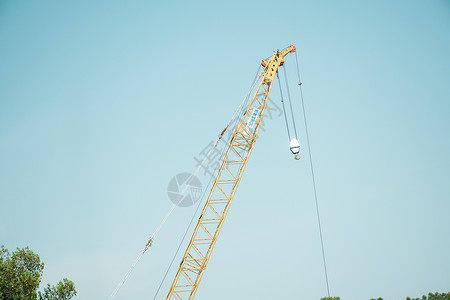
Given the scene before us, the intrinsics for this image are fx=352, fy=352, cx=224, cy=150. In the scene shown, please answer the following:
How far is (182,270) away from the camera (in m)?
36.4

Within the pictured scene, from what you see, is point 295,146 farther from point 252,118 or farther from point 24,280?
point 24,280

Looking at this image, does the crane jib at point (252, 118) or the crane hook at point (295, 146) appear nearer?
the crane hook at point (295, 146)

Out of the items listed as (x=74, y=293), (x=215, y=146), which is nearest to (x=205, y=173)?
(x=215, y=146)

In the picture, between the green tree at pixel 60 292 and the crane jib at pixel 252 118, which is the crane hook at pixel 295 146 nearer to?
the crane jib at pixel 252 118

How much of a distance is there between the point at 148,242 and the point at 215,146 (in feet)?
42.9

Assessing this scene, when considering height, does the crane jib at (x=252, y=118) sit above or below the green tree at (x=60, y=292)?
above

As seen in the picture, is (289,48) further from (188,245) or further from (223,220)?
(188,245)

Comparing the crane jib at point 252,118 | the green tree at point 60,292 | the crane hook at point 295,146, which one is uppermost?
the crane jib at point 252,118

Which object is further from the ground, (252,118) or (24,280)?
(252,118)

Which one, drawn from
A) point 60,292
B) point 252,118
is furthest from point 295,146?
point 60,292

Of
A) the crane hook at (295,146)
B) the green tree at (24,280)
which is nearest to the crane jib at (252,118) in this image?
the crane hook at (295,146)

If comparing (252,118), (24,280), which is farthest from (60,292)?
(252,118)

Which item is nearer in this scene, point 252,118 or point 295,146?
point 295,146

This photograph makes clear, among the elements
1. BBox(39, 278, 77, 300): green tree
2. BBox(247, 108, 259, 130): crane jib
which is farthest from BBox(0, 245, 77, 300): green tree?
BBox(247, 108, 259, 130): crane jib
